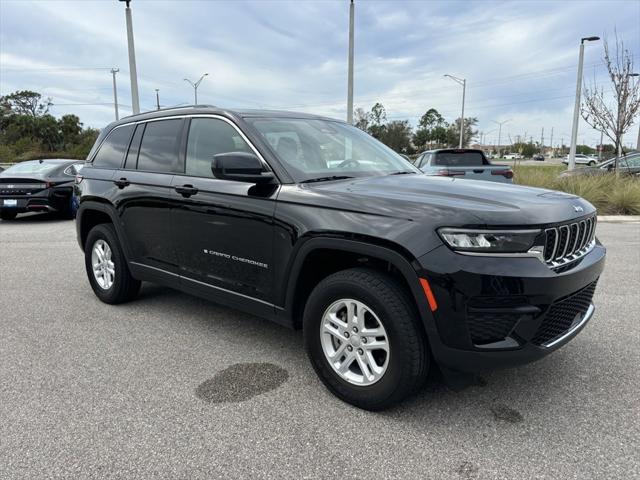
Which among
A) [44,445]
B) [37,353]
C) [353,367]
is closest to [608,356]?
[353,367]

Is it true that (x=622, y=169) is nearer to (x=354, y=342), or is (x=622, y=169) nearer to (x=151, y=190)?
(x=151, y=190)

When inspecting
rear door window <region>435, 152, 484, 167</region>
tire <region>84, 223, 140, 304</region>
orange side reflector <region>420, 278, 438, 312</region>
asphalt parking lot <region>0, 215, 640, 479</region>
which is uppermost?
rear door window <region>435, 152, 484, 167</region>

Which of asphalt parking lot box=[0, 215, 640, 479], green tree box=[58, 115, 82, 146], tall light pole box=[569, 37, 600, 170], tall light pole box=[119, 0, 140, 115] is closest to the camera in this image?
asphalt parking lot box=[0, 215, 640, 479]

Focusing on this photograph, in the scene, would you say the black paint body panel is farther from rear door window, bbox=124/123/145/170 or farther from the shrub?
the shrub

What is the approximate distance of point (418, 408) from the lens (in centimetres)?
289

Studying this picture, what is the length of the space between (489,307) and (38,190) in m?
11.5

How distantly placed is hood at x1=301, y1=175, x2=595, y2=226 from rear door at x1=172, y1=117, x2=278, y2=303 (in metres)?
0.49

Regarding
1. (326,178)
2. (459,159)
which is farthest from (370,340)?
(459,159)

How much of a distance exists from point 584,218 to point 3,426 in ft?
11.4

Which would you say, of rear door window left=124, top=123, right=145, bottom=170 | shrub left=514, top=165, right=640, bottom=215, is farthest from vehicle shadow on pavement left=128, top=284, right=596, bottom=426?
shrub left=514, top=165, right=640, bottom=215

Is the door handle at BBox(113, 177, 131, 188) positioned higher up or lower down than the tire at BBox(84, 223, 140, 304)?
higher up

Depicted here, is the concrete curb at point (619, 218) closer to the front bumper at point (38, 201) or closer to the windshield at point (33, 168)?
the front bumper at point (38, 201)

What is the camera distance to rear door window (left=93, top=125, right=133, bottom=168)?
4707 mm

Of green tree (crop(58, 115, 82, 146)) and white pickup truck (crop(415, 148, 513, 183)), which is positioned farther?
green tree (crop(58, 115, 82, 146))
